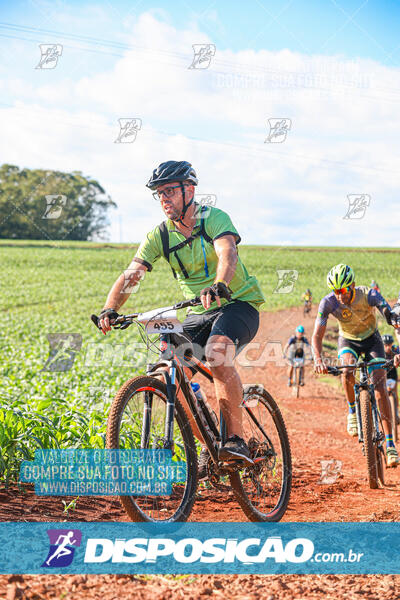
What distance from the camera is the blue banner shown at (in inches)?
133

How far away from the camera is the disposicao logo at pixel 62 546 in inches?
131

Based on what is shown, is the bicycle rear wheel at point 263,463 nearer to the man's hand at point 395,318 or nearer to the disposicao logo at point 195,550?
the disposicao logo at point 195,550

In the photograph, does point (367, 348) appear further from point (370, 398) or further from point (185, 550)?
point (185, 550)

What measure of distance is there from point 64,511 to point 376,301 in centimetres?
433

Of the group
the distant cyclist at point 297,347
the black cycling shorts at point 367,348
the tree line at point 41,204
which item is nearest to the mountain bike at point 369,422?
the black cycling shorts at point 367,348

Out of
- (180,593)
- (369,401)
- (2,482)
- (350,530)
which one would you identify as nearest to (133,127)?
(369,401)

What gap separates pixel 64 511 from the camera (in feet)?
14.3

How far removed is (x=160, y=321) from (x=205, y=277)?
2.50 ft

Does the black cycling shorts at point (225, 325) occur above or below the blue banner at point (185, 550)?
above

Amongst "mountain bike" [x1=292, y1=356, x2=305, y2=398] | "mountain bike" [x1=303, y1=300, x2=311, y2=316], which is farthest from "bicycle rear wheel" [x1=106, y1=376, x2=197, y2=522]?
"mountain bike" [x1=303, y1=300, x2=311, y2=316]

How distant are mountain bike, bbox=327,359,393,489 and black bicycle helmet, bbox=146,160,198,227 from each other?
3.11 m

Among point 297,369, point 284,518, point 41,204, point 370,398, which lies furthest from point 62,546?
point 41,204

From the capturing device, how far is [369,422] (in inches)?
256

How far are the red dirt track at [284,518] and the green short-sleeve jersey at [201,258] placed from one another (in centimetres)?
180
